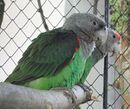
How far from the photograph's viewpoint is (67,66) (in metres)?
0.93

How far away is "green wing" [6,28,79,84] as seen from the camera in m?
0.92

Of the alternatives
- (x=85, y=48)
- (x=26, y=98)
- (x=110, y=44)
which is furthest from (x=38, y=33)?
(x=26, y=98)

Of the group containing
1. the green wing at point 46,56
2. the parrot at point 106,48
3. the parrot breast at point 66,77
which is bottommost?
the parrot breast at point 66,77

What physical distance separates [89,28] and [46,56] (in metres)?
0.16

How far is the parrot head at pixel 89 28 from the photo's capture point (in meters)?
1.02

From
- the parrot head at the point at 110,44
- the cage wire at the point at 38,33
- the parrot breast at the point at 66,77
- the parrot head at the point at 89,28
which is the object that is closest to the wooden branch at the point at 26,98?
the parrot breast at the point at 66,77

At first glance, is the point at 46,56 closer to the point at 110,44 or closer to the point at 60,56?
the point at 60,56

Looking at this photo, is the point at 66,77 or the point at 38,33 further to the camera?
the point at 38,33

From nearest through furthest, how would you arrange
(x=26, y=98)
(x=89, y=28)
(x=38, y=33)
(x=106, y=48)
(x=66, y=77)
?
(x=26, y=98)
(x=66, y=77)
(x=89, y=28)
(x=106, y=48)
(x=38, y=33)

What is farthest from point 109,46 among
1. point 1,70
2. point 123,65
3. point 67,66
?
point 1,70

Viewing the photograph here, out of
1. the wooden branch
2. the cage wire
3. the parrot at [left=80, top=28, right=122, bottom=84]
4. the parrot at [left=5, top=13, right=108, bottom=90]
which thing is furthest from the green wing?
the cage wire

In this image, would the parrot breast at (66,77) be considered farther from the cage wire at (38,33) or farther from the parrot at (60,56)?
the cage wire at (38,33)

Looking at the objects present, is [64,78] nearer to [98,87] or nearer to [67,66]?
[67,66]

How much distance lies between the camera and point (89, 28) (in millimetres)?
1033
